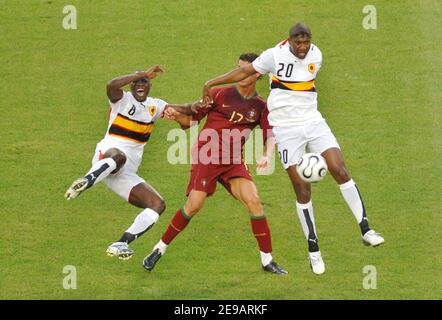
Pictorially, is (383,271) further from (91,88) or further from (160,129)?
(91,88)

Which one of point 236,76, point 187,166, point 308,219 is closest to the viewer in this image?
point 236,76

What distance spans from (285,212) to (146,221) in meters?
3.10

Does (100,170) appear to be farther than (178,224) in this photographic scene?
No

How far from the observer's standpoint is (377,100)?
2352 cm

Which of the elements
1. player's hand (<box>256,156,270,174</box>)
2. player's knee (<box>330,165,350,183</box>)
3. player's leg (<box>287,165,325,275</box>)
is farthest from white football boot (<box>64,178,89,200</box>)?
player's knee (<box>330,165,350,183</box>)

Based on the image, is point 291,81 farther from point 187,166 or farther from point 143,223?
point 187,166

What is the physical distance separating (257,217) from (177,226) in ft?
3.81

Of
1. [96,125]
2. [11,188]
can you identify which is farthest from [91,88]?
[11,188]

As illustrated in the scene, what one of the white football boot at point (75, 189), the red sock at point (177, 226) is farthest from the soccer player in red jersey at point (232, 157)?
the white football boot at point (75, 189)

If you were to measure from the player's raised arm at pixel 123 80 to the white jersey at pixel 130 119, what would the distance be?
0.65 feet

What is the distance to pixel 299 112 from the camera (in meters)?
17.2

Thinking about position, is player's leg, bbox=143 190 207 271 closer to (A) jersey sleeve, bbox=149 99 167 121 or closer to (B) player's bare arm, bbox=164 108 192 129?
(B) player's bare arm, bbox=164 108 192 129

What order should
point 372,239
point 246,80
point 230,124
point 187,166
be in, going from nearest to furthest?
point 372,239 → point 246,80 → point 230,124 → point 187,166

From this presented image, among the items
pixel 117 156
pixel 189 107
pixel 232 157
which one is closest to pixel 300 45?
pixel 232 157
